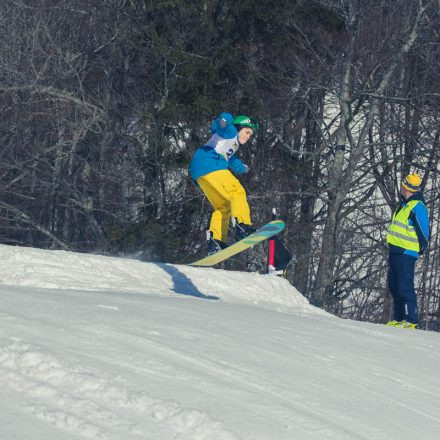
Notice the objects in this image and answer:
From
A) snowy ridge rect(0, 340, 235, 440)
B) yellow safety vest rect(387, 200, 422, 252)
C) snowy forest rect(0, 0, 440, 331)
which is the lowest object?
snowy ridge rect(0, 340, 235, 440)

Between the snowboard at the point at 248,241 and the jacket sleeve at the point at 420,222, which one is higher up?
the jacket sleeve at the point at 420,222

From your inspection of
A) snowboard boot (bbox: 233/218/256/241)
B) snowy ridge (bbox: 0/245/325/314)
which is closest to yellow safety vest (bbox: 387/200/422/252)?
snowy ridge (bbox: 0/245/325/314)

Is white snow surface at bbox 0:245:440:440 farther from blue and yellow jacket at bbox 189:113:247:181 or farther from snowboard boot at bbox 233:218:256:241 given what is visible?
blue and yellow jacket at bbox 189:113:247:181

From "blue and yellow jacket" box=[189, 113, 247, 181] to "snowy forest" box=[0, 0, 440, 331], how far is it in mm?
12978

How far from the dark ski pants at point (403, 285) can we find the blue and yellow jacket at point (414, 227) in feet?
0.21

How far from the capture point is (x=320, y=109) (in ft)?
83.7

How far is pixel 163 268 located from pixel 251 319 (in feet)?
9.49

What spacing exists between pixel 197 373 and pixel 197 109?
19177 mm

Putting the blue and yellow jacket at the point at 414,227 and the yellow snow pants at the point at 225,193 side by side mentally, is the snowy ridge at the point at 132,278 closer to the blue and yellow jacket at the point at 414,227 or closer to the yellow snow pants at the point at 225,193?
the yellow snow pants at the point at 225,193

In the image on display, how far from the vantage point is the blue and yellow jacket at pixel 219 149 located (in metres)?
9.67

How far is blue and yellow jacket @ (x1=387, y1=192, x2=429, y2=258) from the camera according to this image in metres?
9.91

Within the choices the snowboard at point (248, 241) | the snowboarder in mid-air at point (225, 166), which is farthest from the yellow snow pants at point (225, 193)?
the snowboard at point (248, 241)

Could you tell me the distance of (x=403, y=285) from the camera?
33.3ft

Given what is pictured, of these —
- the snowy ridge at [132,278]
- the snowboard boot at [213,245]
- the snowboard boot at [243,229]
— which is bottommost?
the snowy ridge at [132,278]
